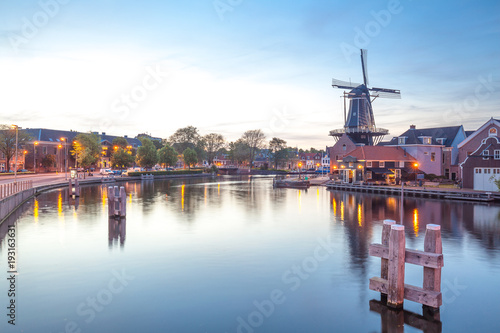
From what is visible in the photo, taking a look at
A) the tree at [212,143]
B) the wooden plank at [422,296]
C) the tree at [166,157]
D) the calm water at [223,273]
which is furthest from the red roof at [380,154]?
the tree at [212,143]

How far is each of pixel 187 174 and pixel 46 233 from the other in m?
94.5

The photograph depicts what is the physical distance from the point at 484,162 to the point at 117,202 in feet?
167

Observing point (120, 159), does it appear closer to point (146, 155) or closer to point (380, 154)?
point (146, 155)

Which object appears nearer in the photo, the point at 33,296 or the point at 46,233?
the point at 33,296

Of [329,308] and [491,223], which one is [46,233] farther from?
[491,223]

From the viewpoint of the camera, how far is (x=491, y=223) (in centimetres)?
3188

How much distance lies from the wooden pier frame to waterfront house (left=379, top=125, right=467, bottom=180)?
68.6 m

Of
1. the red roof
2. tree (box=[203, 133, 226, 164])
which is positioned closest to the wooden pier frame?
the red roof

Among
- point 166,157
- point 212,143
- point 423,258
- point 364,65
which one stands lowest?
point 423,258

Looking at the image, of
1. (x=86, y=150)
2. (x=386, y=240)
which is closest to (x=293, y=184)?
(x=86, y=150)

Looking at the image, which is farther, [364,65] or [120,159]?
[120,159]

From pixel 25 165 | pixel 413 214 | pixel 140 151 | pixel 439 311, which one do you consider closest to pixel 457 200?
pixel 413 214

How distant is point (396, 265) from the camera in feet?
40.4

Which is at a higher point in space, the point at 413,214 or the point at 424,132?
the point at 424,132
